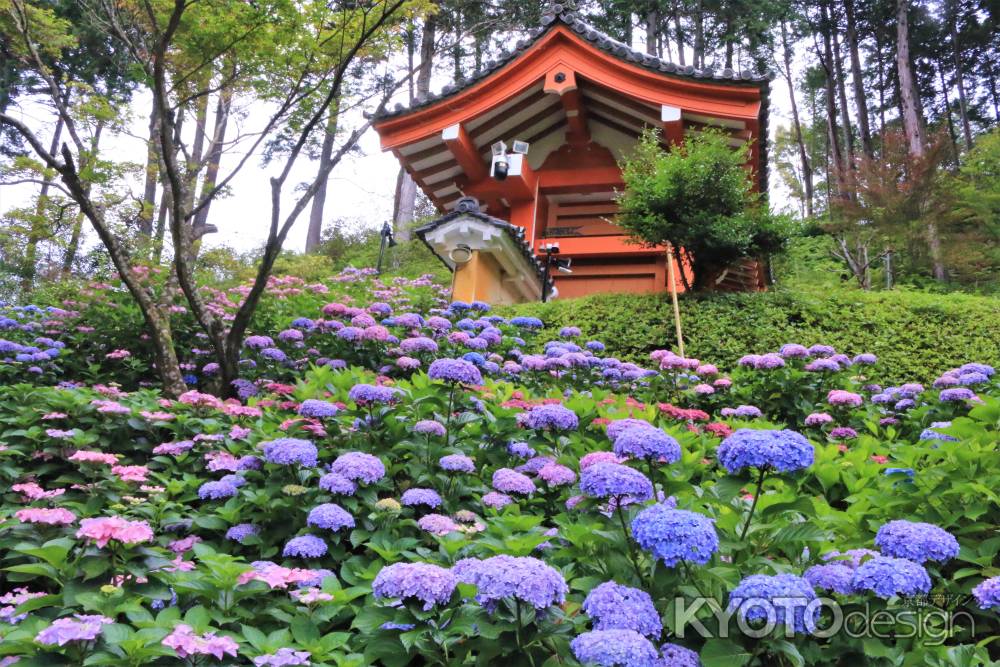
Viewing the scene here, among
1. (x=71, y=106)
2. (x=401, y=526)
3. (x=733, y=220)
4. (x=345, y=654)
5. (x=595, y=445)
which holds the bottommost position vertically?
(x=345, y=654)

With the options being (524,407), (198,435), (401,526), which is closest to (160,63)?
(198,435)

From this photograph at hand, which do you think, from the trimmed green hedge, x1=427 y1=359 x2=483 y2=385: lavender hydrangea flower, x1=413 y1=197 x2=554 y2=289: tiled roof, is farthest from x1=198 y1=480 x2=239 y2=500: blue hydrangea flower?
x1=413 y1=197 x2=554 y2=289: tiled roof

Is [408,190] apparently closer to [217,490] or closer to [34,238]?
[34,238]

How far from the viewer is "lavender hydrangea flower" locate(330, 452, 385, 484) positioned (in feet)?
7.86

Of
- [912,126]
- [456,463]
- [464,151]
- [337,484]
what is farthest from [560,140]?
[912,126]

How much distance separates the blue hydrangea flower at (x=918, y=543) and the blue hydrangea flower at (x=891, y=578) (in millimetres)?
126

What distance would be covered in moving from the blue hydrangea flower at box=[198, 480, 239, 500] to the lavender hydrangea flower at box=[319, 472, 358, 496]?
0.43 meters

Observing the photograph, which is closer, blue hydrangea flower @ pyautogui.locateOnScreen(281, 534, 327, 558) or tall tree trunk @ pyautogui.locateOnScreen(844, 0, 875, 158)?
blue hydrangea flower @ pyautogui.locateOnScreen(281, 534, 327, 558)

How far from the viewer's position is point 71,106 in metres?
8.26

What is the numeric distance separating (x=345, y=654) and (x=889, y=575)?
4.43 feet

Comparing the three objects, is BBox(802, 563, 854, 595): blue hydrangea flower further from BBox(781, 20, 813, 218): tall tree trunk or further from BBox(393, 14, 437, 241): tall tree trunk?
BBox(781, 20, 813, 218): tall tree trunk

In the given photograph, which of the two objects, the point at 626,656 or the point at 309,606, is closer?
the point at 626,656

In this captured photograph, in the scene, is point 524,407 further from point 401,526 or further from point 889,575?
point 889,575

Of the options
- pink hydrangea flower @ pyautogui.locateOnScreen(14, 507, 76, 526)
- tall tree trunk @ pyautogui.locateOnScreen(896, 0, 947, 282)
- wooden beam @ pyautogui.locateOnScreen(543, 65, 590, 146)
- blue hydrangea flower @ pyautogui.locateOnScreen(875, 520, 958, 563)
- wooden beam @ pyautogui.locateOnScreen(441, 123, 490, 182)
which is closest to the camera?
blue hydrangea flower @ pyautogui.locateOnScreen(875, 520, 958, 563)
